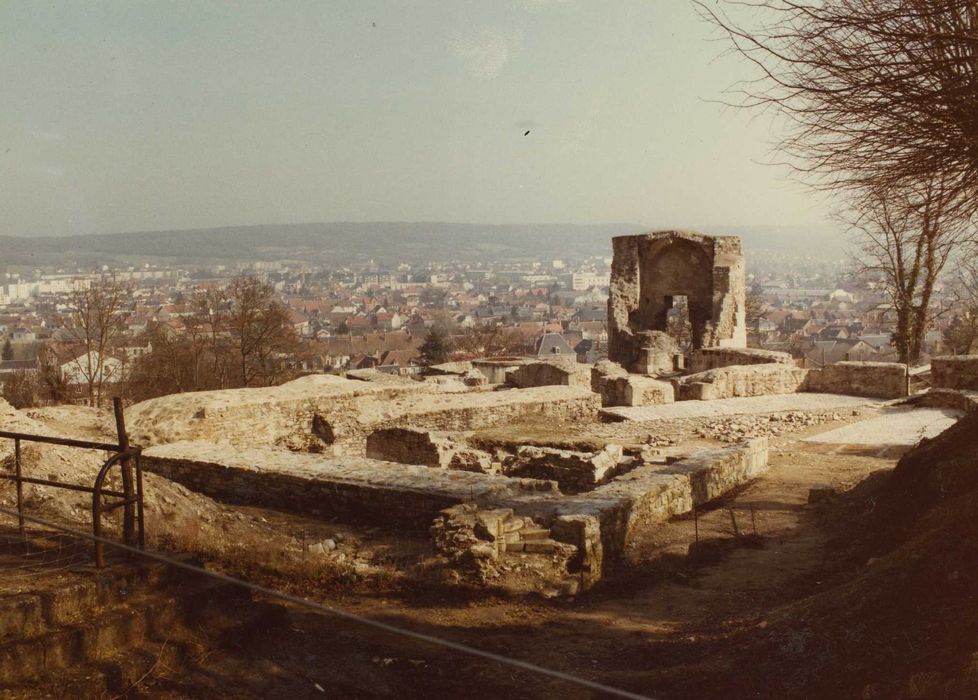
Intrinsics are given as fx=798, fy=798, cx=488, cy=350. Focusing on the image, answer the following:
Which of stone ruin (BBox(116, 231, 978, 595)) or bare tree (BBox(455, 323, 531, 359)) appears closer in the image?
stone ruin (BBox(116, 231, 978, 595))

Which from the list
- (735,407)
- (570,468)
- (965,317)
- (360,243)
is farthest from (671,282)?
(360,243)

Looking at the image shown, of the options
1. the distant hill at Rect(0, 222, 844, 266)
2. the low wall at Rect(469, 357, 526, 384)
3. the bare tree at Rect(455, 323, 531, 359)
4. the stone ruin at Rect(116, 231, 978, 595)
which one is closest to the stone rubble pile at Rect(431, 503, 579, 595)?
the stone ruin at Rect(116, 231, 978, 595)

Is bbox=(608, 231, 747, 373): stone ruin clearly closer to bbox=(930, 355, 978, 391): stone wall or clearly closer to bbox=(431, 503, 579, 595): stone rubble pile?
bbox=(930, 355, 978, 391): stone wall

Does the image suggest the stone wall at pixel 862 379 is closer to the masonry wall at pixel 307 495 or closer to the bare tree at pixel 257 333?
the masonry wall at pixel 307 495

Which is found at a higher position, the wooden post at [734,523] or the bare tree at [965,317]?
the bare tree at [965,317]

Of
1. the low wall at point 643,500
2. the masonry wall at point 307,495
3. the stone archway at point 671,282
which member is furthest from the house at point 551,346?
the masonry wall at point 307,495

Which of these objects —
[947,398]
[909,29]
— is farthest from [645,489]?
[947,398]

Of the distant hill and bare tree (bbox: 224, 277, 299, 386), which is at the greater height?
the distant hill
